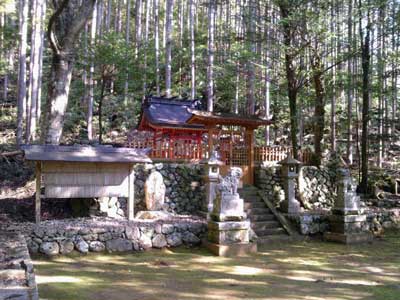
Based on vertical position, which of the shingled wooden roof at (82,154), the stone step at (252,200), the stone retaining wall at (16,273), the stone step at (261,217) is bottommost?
the stone step at (261,217)

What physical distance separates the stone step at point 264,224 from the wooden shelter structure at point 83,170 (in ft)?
11.0

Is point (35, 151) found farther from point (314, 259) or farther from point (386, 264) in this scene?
point (386, 264)

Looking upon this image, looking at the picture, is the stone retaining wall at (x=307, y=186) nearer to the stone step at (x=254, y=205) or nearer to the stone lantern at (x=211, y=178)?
the stone step at (x=254, y=205)

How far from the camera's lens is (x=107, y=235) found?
8.69 metres

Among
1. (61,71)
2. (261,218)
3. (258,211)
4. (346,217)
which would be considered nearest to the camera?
(61,71)

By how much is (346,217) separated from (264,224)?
7.31 feet

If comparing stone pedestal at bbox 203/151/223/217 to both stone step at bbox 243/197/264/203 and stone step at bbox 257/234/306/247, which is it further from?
stone step at bbox 257/234/306/247

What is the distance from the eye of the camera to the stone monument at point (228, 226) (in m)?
8.84

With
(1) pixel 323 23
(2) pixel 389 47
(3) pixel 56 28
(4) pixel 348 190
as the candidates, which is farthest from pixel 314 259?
(2) pixel 389 47

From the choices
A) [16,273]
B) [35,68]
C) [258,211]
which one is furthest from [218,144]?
[35,68]

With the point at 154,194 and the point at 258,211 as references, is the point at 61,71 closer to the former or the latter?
the point at 154,194

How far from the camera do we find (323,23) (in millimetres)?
13055

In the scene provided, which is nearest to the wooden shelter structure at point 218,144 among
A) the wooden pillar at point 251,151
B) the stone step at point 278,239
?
the wooden pillar at point 251,151

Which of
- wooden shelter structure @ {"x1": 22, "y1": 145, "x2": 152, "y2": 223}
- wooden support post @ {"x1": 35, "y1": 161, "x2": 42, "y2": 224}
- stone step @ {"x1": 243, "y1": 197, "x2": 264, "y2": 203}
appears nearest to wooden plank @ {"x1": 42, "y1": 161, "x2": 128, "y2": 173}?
wooden shelter structure @ {"x1": 22, "y1": 145, "x2": 152, "y2": 223}
